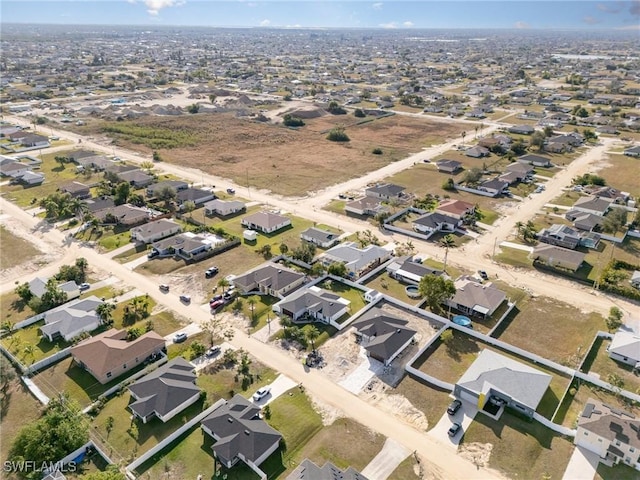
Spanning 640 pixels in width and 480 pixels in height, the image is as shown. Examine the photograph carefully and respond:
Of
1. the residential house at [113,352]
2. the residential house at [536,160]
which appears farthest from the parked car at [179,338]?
the residential house at [536,160]

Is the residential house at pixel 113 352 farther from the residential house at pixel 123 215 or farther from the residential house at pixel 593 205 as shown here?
the residential house at pixel 593 205

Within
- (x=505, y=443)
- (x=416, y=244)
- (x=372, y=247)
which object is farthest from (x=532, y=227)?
(x=505, y=443)

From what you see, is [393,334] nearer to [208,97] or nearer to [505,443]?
[505,443]

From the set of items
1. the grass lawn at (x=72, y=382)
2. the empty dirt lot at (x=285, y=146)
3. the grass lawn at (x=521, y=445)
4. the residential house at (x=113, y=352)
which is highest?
the residential house at (x=113, y=352)

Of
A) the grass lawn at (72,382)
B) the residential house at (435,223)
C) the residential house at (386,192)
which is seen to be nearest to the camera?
the grass lawn at (72,382)

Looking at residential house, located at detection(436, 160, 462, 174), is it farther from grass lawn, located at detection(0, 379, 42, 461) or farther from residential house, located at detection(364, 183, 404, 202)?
grass lawn, located at detection(0, 379, 42, 461)
